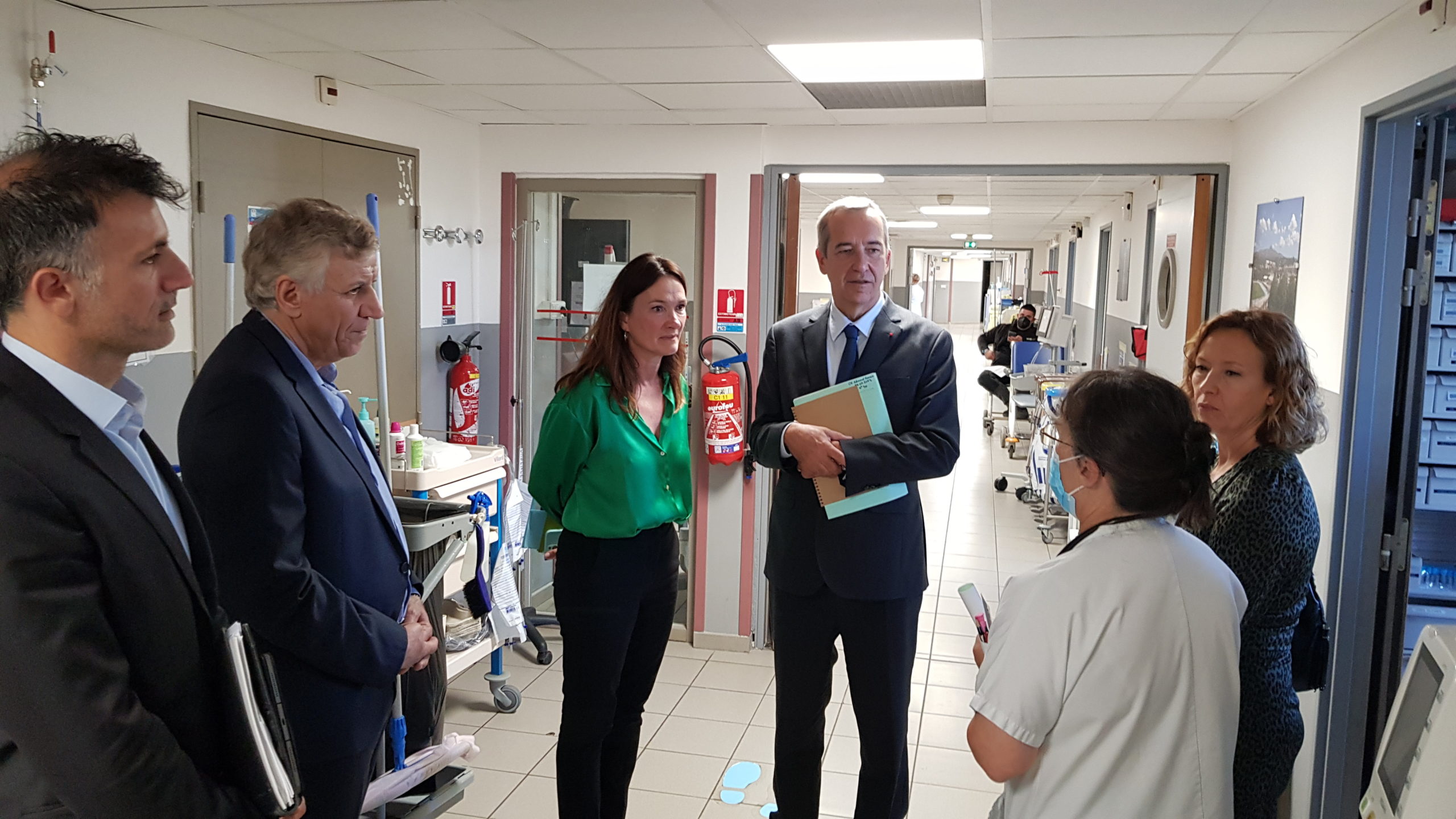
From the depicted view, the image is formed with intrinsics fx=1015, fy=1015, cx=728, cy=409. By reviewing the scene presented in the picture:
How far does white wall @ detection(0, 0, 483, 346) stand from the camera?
258 cm

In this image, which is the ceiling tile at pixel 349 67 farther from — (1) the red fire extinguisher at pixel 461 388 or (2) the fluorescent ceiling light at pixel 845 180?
(2) the fluorescent ceiling light at pixel 845 180

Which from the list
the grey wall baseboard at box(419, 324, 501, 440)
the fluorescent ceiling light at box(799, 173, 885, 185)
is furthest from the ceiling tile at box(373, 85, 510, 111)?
the fluorescent ceiling light at box(799, 173, 885, 185)

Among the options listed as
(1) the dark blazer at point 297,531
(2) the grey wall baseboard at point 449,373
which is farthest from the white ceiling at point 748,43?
(1) the dark blazer at point 297,531

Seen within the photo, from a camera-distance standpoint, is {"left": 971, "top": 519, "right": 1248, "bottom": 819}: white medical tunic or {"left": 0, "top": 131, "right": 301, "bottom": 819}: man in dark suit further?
{"left": 971, "top": 519, "right": 1248, "bottom": 819}: white medical tunic

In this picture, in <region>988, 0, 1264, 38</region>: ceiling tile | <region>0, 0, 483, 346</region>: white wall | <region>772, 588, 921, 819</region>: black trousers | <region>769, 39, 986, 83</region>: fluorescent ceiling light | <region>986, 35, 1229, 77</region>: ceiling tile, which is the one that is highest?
<region>769, 39, 986, 83</region>: fluorescent ceiling light

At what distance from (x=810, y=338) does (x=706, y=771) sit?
1658mm

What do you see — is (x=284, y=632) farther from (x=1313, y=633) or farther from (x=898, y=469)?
(x=1313, y=633)

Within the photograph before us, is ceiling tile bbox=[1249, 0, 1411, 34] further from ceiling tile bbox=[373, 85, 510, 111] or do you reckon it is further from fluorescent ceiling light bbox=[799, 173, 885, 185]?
fluorescent ceiling light bbox=[799, 173, 885, 185]

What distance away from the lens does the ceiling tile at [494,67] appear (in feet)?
10.2

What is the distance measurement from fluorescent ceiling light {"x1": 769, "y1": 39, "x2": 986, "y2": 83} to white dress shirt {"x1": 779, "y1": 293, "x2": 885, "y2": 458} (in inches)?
33.9

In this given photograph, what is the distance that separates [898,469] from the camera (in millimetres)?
2305

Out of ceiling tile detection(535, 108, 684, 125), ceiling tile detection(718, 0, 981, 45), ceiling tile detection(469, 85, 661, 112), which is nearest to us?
ceiling tile detection(718, 0, 981, 45)

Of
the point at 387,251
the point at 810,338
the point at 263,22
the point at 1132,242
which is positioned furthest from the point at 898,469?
the point at 1132,242

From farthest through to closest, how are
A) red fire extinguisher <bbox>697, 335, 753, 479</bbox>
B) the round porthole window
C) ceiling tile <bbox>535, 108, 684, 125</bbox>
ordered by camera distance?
the round porthole window
red fire extinguisher <bbox>697, 335, 753, 479</bbox>
ceiling tile <bbox>535, 108, 684, 125</bbox>
